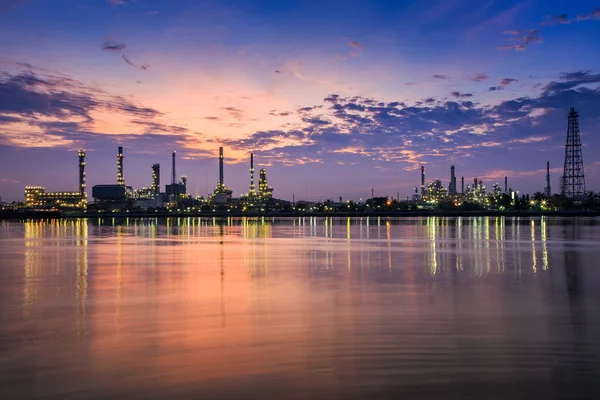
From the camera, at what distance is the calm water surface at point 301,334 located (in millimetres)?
7863

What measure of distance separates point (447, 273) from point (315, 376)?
50.0 ft

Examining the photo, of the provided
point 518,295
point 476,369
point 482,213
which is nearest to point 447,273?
point 518,295

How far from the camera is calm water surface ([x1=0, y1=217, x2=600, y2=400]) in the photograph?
7.86m

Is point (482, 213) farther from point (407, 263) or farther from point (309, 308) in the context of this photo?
point (309, 308)

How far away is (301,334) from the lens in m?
11.3

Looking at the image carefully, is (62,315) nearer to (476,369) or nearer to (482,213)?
(476,369)

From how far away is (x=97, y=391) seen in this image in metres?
7.68

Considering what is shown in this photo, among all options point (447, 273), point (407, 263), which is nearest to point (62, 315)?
point (447, 273)

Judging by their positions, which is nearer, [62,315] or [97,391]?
[97,391]

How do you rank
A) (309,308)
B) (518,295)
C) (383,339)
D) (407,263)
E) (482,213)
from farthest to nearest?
(482,213)
(407,263)
(518,295)
(309,308)
(383,339)

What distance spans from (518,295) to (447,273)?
598cm

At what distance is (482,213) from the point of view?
7579 inches

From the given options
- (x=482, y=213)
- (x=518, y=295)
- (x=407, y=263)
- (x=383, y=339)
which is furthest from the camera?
(x=482, y=213)

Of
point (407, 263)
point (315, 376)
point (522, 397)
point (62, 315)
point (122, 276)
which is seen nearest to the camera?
point (522, 397)
